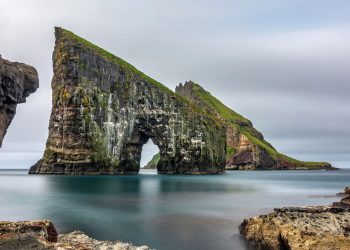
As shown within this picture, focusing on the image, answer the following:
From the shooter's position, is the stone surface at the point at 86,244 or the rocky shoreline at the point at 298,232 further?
the rocky shoreline at the point at 298,232

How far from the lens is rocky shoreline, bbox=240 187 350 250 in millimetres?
18094

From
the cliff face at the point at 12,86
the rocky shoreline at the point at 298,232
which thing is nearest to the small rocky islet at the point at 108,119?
the cliff face at the point at 12,86

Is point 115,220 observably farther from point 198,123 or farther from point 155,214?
point 198,123

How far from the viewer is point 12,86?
163 ft

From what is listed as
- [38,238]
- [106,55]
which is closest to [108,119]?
Result: [106,55]

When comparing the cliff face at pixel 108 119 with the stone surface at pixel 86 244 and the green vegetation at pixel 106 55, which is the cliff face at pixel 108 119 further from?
the stone surface at pixel 86 244

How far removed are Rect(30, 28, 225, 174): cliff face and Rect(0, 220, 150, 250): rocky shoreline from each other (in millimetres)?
94905

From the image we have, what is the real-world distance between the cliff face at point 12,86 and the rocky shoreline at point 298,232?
115 feet

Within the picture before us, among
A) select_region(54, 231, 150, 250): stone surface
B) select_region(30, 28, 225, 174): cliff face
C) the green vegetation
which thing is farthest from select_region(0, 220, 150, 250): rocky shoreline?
the green vegetation

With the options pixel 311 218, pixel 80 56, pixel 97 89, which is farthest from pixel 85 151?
pixel 311 218

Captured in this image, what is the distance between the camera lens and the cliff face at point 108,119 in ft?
364

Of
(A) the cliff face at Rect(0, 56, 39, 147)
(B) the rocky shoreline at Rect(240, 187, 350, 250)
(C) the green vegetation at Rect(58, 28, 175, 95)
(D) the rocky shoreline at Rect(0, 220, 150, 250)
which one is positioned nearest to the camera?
(D) the rocky shoreline at Rect(0, 220, 150, 250)

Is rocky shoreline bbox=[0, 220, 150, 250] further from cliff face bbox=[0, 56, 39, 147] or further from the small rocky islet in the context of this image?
the small rocky islet

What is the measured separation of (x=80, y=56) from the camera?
11444 centimetres
